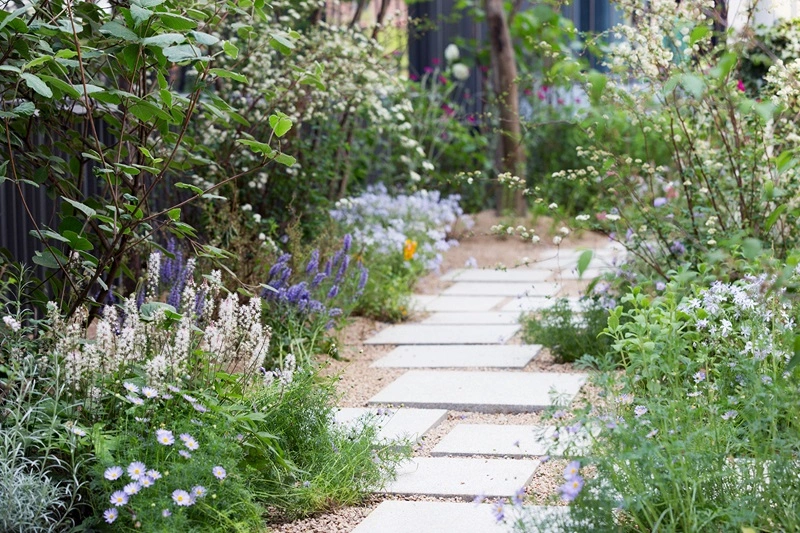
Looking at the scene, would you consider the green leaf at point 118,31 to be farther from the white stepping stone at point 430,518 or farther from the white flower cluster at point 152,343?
the white stepping stone at point 430,518

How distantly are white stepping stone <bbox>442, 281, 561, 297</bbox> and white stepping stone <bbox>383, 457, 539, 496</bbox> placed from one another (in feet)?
10.0

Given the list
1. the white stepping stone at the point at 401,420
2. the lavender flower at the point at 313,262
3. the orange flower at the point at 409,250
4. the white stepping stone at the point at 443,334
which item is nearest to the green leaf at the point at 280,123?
the white stepping stone at the point at 401,420

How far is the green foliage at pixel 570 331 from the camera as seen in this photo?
4047 millimetres

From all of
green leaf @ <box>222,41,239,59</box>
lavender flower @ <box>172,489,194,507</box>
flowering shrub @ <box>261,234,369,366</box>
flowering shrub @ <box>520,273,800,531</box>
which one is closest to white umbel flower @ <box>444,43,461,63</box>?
flowering shrub @ <box>261,234,369,366</box>

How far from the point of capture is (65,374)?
7.93ft

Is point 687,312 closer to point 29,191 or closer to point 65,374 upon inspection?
point 65,374

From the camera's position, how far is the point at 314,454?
264 cm

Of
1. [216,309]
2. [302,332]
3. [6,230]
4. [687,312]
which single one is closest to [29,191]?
[6,230]

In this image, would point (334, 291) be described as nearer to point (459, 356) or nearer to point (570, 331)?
point (459, 356)

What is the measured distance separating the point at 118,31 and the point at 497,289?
13.3ft

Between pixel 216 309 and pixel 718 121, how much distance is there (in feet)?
7.01

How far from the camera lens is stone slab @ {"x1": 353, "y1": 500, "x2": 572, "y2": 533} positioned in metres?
2.30

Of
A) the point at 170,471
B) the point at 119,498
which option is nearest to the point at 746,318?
the point at 170,471

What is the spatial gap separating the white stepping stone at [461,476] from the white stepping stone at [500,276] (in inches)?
143
